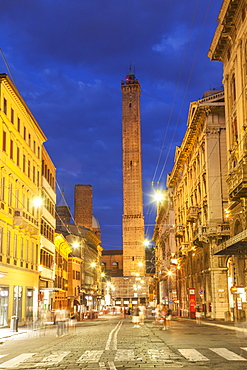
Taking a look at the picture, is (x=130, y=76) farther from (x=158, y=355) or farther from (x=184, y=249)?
(x=158, y=355)

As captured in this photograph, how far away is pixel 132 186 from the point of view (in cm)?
11481

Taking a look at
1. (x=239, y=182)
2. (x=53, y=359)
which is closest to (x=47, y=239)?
(x=239, y=182)

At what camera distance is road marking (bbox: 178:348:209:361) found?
47.1 feet

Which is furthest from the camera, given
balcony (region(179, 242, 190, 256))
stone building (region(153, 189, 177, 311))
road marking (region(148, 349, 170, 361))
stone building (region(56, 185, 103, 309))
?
stone building (region(56, 185, 103, 309))

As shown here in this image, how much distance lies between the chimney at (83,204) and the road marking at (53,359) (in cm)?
8728

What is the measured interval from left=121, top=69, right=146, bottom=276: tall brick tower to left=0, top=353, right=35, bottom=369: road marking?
9678 centimetres

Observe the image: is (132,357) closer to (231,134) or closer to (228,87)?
(231,134)

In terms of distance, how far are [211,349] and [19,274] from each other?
26.1m

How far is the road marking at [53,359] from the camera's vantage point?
14.4 m

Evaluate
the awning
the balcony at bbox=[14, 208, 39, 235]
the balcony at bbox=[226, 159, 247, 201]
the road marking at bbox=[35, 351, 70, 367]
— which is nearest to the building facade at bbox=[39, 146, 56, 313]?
the balcony at bbox=[14, 208, 39, 235]

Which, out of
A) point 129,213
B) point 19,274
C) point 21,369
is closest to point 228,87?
point 19,274

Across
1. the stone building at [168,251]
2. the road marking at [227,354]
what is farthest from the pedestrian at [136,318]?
the stone building at [168,251]

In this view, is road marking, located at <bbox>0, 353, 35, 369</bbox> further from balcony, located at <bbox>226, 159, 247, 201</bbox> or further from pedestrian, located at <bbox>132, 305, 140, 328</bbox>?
pedestrian, located at <bbox>132, 305, 140, 328</bbox>

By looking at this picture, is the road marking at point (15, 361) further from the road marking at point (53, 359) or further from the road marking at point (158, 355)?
the road marking at point (158, 355)
